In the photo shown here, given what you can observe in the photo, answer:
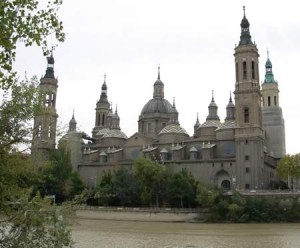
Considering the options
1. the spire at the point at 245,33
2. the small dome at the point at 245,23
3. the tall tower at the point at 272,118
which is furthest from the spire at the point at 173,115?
the small dome at the point at 245,23

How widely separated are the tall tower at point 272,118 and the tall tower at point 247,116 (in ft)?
51.4

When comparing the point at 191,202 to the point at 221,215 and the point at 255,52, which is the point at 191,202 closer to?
the point at 221,215

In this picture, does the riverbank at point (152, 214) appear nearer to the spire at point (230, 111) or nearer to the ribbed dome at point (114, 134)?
the spire at point (230, 111)

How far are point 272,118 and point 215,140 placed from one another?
2034 cm

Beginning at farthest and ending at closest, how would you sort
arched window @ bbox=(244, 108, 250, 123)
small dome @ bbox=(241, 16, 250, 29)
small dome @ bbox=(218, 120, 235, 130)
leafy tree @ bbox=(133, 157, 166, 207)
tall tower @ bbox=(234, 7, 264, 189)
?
Answer: small dome @ bbox=(218, 120, 235, 130) → small dome @ bbox=(241, 16, 250, 29) → arched window @ bbox=(244, 108, 250, 123) → tall tower @ bbox=(234, 7, 264, 189) → leafy tree @ bbox=(133, 157, 166, 207)

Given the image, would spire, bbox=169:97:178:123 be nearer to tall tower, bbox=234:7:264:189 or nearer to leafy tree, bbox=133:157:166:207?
A: tall tower, bbox=234:7:264:189

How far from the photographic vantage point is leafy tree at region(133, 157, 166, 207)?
182 ft

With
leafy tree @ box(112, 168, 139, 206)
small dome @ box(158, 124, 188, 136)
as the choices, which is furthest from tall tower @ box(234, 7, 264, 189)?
leafy tree @ box(112, 168, 139, 206)

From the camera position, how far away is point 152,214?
2098 inches

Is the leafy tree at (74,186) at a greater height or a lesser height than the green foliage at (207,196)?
greater

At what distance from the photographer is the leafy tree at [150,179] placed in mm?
55594

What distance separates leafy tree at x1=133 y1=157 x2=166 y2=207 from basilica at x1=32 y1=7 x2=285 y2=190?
574cm

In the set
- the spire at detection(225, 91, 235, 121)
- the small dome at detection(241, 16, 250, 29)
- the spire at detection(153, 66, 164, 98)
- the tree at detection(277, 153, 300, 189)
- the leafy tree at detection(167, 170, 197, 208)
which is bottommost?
the leafy tree at detection(167, 170, 197, 208)

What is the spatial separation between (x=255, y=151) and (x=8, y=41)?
2214 inches
